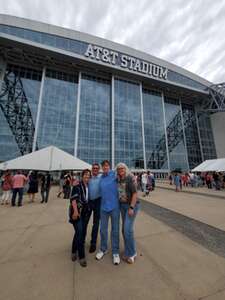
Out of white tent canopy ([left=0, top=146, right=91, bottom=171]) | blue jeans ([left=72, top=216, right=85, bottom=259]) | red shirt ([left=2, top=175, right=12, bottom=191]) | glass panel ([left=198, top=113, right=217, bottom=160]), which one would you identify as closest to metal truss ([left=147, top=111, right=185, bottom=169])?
glass panel ([left=198, top=113, right=217, bottom=160])

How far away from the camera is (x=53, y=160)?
900 cm

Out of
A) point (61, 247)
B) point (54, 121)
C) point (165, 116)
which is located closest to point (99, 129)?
point (54, 121)

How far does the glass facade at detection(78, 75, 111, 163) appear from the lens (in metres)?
26.9

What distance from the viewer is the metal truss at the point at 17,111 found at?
81.3 ft

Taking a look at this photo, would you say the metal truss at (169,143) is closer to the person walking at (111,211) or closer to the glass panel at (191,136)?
the glass panel at (191,136)

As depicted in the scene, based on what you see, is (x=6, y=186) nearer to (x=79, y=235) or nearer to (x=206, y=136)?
(x=79, y=235)

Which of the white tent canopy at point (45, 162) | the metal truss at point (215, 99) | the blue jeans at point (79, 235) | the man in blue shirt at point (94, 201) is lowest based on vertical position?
the blue jeans at point (79, 235)

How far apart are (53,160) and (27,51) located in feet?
90.4

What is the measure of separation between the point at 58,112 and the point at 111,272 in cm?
2811

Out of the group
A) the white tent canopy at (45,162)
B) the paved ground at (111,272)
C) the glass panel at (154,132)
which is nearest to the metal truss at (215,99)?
the glass panel at (154,132)

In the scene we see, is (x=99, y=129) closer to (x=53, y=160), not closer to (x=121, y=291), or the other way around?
(x=53, y=160)

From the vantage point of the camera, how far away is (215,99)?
36.8 meters

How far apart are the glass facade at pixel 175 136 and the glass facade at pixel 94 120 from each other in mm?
15173

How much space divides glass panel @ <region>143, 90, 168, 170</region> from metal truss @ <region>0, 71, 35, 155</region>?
22896 millimetres
